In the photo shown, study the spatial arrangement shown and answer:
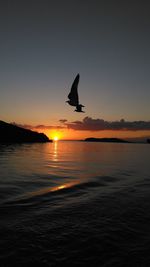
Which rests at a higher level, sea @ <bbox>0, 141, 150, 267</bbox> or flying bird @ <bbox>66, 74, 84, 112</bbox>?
flying bird @ <bbox>66, 74, 84, 112</bbox>

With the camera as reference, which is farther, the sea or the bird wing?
the bird wing

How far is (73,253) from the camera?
714 cm

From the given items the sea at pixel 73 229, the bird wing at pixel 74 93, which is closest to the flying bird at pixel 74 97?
the bird wing at pixel 74 93

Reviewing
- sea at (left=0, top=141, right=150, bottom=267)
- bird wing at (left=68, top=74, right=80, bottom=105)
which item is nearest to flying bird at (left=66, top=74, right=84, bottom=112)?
bird wing at (left=68, top=74, right=80, bottom=105)

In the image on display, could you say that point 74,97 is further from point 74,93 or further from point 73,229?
point 73,229

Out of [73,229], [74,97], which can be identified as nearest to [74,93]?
[74,97]

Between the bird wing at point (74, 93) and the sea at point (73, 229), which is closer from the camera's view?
the sea at point (73, 229)

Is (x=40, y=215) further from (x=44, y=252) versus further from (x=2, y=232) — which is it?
(x=44, y=252)

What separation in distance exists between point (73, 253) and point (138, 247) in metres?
2.33

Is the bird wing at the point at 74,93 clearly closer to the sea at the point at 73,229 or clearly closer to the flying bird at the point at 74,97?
the flying bird at the point at 74,97

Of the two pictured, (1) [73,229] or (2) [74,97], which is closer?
(1) [73,229]

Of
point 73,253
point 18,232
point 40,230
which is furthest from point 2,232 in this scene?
point 73,253

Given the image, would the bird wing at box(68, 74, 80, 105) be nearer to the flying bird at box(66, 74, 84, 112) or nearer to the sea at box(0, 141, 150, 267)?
the flying bird at box(66, 74, 84, 112)

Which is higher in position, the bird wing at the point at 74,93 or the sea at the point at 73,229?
the bird wing at the point at 74,93
